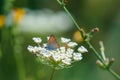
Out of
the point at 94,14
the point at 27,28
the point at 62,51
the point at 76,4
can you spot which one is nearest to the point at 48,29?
the point at 27,28

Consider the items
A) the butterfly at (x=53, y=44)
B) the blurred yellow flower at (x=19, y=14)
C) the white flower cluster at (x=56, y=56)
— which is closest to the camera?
the butterfly at (x=53, y=44)

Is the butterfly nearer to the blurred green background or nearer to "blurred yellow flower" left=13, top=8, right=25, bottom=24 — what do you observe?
the blurred green background

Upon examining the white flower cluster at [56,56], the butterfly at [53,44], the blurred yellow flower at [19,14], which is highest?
the butterfly at [53,44]

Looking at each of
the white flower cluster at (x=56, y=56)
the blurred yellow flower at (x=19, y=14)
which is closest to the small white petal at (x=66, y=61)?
the white flower cluster at (x=56, y=56)

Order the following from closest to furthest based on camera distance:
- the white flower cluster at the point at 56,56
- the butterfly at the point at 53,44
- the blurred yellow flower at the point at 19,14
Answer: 1. the butterfly at the point at 53,44
2. the white flower cluster at the point at 56,56
3. the blurred yellow flower at the point at 19,14

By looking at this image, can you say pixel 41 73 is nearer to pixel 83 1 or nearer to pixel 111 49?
pixel 111 49

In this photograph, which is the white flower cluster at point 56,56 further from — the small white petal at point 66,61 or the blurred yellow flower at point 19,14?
the blurred yellow flower at point 19,14

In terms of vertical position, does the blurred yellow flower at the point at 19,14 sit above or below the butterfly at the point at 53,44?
below

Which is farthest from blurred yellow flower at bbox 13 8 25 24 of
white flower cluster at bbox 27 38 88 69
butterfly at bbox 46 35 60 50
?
butterfly at bbox 46 35 60 50

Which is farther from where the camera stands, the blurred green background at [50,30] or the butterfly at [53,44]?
the blurred green background at [50,30]
